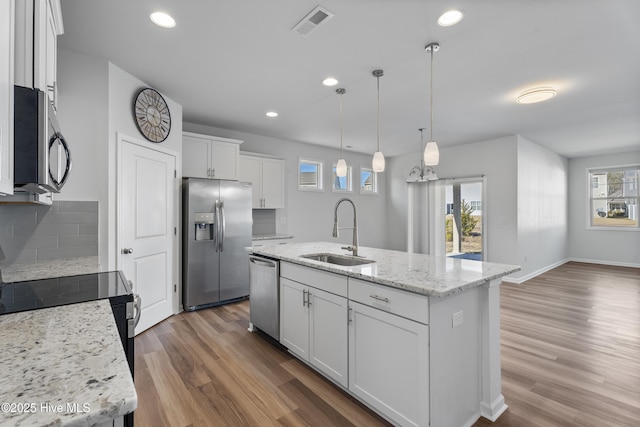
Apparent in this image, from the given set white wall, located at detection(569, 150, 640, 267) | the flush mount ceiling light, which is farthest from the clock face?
white wall, located at detection(569, 150, 640, 267)

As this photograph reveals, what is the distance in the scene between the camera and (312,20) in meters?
2.16

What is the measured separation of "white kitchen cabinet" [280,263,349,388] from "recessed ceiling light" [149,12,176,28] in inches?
80.8

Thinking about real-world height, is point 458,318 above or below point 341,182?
Result: below

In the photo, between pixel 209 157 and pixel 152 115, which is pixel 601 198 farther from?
pixel 152 115

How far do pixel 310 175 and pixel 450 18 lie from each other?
4293 mm

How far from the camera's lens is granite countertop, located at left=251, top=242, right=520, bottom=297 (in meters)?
1.63

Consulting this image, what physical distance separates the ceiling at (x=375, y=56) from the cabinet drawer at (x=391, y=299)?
1828mm

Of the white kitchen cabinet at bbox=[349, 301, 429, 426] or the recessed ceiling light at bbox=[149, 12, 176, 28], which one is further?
the recessed ceiling light at bbox=[149, 12, 176, 28]

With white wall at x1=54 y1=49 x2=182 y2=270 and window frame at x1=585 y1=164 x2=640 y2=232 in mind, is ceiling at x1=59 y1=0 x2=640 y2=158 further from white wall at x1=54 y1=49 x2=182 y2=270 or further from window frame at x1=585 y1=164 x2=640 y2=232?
window frame at x1=585 y1=164 x2=640 y2=232

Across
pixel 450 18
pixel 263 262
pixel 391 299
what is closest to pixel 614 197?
pixel 450 18

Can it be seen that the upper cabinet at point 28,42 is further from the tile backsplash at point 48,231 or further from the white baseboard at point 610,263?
the white baseboard at point 610,263

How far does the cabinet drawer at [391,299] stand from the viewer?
1599 mm

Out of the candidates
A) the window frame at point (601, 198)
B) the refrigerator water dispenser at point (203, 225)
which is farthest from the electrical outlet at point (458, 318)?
the window frame at point (601, 198)

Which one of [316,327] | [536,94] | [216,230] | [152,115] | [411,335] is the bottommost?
[316,327]
